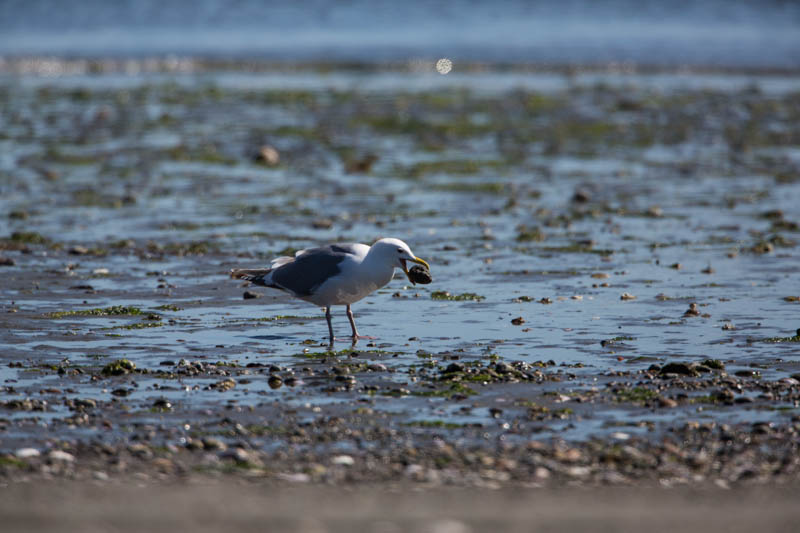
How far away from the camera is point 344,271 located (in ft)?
34.9

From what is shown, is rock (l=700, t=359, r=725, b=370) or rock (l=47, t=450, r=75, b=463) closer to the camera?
rock (l=47, t=450, r=75, b=463)

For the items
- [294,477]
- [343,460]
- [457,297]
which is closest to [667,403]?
[343,460]

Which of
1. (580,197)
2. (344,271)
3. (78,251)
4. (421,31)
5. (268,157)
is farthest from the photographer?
(421,31)

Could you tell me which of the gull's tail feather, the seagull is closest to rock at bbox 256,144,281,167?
the gull's tail feather

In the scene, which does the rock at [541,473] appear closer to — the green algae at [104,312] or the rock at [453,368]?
the rock at [453,368]

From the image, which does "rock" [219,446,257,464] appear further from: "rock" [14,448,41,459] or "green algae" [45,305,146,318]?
"green algae" [45,305,146,318]

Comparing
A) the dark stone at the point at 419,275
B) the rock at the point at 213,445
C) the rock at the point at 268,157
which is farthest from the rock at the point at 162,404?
the rock at the point at 268,157

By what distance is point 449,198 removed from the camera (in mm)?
18656

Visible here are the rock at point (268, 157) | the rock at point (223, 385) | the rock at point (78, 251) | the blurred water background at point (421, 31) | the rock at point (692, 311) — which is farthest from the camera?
the blurred water background at point (421, 31)

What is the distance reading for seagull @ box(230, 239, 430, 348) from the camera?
10.6m

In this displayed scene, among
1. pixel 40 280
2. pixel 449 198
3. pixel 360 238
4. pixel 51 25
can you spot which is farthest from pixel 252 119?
pixel 51 25

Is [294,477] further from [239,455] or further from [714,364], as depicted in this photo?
[714,364]

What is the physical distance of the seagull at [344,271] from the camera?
10633mm

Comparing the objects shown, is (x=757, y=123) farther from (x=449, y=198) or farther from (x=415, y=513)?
(x=415, y=513)
